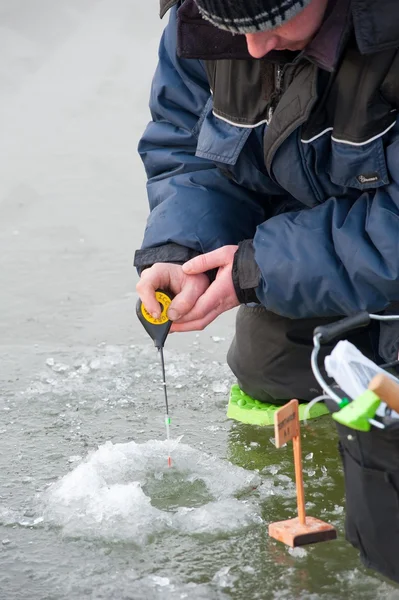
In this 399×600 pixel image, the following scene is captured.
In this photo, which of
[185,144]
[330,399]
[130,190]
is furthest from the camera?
[130,190]

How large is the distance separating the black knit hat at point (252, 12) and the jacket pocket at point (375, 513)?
0.85 m

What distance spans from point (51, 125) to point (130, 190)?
882mm

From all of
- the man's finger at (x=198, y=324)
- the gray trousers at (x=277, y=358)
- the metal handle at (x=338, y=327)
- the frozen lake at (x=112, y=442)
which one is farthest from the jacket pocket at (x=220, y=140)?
the metal handle at (x=338, y=327)

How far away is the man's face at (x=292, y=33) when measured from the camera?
74.9 inches

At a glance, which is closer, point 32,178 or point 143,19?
point 32,178

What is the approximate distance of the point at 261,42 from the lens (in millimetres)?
1922

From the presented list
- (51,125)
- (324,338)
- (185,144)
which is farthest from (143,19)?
(324,338)

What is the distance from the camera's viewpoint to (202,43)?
7.00 ft

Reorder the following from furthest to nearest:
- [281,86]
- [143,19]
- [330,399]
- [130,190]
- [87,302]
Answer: [143,19] → [130,190] → [87,302] → [281,86] → [330,399]

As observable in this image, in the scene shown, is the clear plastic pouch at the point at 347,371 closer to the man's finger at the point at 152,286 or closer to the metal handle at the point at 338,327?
the metal handle at the point at 338,327

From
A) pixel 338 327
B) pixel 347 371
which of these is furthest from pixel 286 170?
pixel 347 371

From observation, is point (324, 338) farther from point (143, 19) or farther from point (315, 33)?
point (143, 19)

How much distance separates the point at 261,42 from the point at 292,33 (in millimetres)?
67

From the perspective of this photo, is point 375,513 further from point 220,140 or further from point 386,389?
point 220,140
